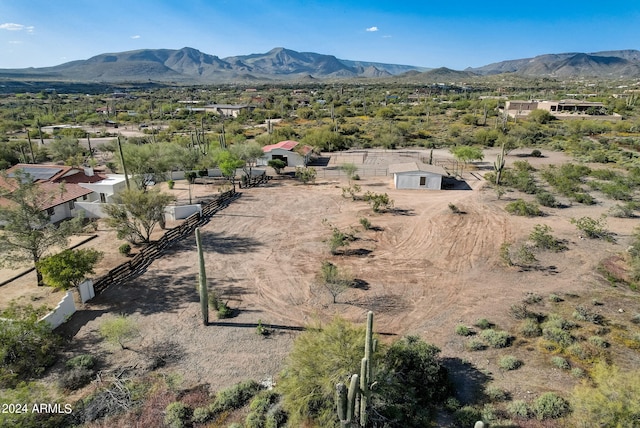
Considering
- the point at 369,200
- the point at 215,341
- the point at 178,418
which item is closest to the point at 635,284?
the point at 369,200

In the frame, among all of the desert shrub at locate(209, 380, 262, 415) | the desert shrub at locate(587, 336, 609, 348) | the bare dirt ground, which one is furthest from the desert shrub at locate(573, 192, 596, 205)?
the desert shrub at locate(209, 380, 262, 415)

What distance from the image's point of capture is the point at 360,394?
10.2 meters

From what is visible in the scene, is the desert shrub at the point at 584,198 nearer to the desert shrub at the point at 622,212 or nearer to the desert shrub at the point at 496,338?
the desert shrub at the point at 622,212

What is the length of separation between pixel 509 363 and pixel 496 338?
1.31m

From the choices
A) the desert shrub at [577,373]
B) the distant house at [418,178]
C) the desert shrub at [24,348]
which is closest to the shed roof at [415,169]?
→ the distant house at [418,178]

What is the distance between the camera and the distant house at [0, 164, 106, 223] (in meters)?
26.5

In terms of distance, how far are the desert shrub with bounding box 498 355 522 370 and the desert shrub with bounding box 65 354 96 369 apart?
Answer: 1375 centimetres

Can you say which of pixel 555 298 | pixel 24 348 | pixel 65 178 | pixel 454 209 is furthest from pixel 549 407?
pixel 65 178

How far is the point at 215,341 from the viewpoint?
48.0 ft

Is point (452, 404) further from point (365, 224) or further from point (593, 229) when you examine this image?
point (593, 229)

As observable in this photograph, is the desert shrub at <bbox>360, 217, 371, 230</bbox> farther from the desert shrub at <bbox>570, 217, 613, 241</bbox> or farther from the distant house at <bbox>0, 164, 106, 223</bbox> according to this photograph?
the distant house at <bbox>0, 164, 106, 223</bbox>

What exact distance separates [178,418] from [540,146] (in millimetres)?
58686

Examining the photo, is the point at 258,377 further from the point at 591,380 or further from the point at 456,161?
the point at 456,161

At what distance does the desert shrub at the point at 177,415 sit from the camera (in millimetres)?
10961
